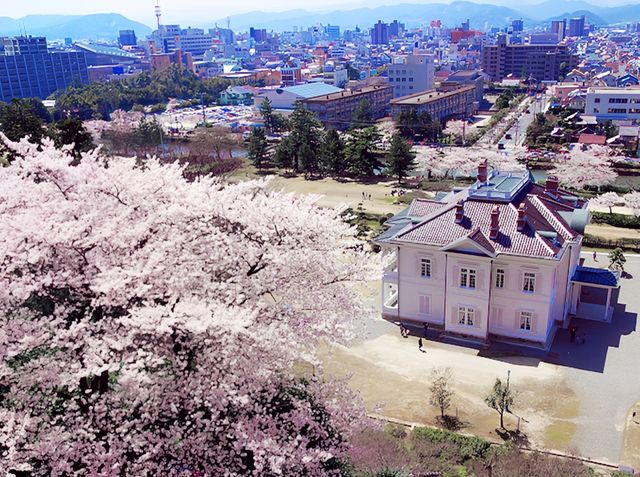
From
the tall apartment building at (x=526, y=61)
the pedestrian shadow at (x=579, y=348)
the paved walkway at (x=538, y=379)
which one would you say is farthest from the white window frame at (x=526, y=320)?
the tall apartment building at (x=526, y=61)

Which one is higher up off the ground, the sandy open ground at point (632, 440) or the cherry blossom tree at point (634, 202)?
the cherry blossom tree at point (634, 202)

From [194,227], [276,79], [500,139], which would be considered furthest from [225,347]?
[276,79]

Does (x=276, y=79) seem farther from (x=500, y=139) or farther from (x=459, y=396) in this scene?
(x=459, y=396)

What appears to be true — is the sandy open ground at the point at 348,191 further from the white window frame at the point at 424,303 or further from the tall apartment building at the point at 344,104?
the tall apartment building at the point at 344,104

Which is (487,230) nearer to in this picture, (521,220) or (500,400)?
(521,220)

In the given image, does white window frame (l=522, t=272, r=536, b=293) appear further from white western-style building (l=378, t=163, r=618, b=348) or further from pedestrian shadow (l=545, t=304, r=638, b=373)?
pedestrian shadow (l=545, t=304, r=638, b=373)

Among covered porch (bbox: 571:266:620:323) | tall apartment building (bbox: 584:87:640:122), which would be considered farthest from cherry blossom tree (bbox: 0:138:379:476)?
tall apartment building (bbox: 584:87:640:122)
